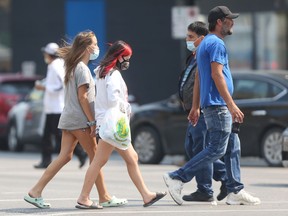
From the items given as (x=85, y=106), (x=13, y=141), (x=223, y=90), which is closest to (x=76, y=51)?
(x=85, y=106)

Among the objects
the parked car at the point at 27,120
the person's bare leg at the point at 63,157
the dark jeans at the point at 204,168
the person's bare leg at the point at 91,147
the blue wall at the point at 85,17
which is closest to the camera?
the person's bare leg at the point at 91,147

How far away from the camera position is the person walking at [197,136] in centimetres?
1186

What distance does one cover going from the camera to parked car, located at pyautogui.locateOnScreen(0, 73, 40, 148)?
25.6 metres

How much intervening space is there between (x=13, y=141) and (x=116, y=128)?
562 inches

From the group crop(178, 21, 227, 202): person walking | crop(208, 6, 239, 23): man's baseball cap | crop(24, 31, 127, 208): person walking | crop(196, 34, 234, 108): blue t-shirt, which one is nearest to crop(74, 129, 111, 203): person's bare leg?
crop(24, 31, 127, 208): person walking

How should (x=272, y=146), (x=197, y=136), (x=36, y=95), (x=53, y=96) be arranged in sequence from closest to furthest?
(x=197, y=136) < (x=53, y=96) < (x=272, y=146) < (x=36, y=95)

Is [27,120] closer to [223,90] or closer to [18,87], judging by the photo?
[18,87]

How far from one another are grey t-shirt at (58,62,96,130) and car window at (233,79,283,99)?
7.40m

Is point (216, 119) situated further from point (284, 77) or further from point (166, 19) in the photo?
point (166, 19)

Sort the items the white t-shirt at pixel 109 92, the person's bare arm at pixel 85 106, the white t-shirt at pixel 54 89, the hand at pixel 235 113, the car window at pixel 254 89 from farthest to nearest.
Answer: the car window at pixel 254 89 → the white t-shirt at pixel 54 89 → the person's bare arm at pixel 85 106 → the white t-shirt at pixel 109 92 → the hand at pixel 235 113

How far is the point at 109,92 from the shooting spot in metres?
11.1

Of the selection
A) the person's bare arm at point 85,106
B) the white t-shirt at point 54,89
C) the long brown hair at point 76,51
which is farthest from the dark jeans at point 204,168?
the white t-shirt at point 54,89

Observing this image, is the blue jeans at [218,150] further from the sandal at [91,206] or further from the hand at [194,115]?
the sandal at [91,206]

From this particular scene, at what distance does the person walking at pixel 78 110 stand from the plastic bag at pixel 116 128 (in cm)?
39
